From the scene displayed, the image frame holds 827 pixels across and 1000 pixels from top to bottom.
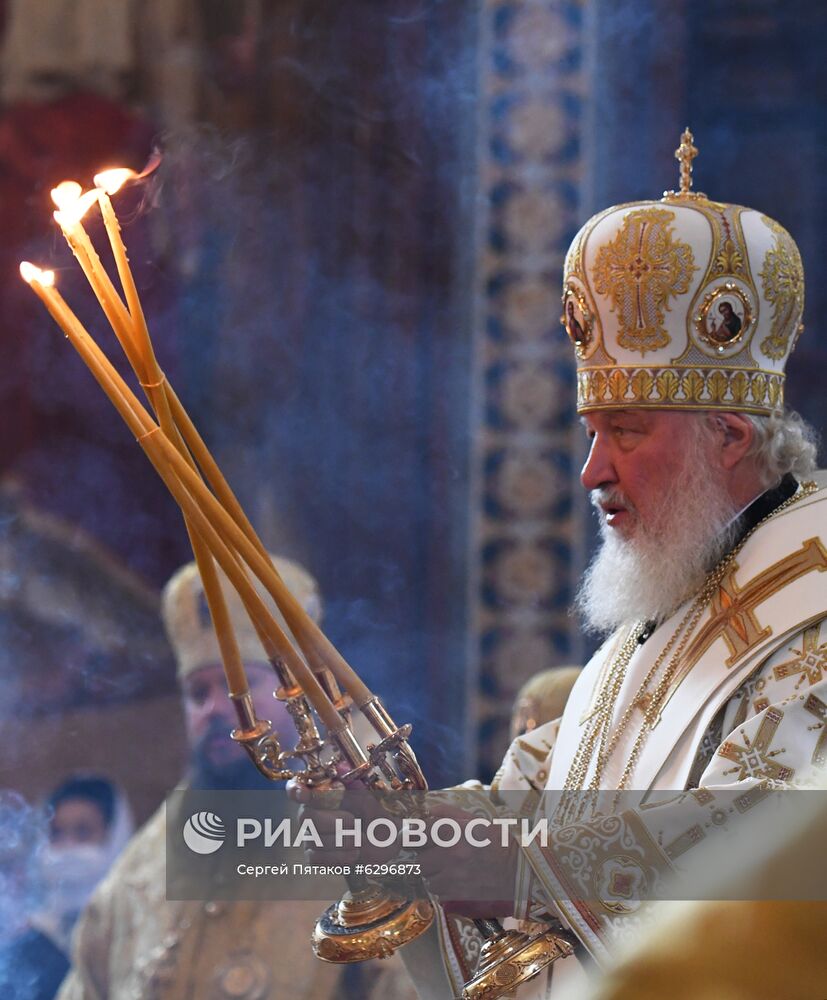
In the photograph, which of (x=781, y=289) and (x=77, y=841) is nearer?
(x=781, y=289)

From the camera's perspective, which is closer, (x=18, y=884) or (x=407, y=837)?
(x=407, y=837)

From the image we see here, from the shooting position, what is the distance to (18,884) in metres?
4.97

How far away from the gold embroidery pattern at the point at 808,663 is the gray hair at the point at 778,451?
0.35 m

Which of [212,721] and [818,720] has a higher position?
[212,721]

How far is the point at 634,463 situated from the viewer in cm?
251

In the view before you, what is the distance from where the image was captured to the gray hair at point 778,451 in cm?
251

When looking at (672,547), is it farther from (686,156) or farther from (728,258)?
(686,156)

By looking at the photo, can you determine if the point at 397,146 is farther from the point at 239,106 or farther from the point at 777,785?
the point at 777,785

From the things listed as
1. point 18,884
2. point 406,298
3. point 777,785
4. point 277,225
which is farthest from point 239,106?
point 777,785

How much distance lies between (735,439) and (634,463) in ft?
0.56

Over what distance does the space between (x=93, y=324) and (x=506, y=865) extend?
3.41m

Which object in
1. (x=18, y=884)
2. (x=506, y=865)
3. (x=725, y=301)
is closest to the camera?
(x=506, y=865)

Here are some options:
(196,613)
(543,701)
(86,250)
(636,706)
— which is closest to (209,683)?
(196,613)

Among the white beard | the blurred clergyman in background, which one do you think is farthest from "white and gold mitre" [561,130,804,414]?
the blurred clergyman in background
